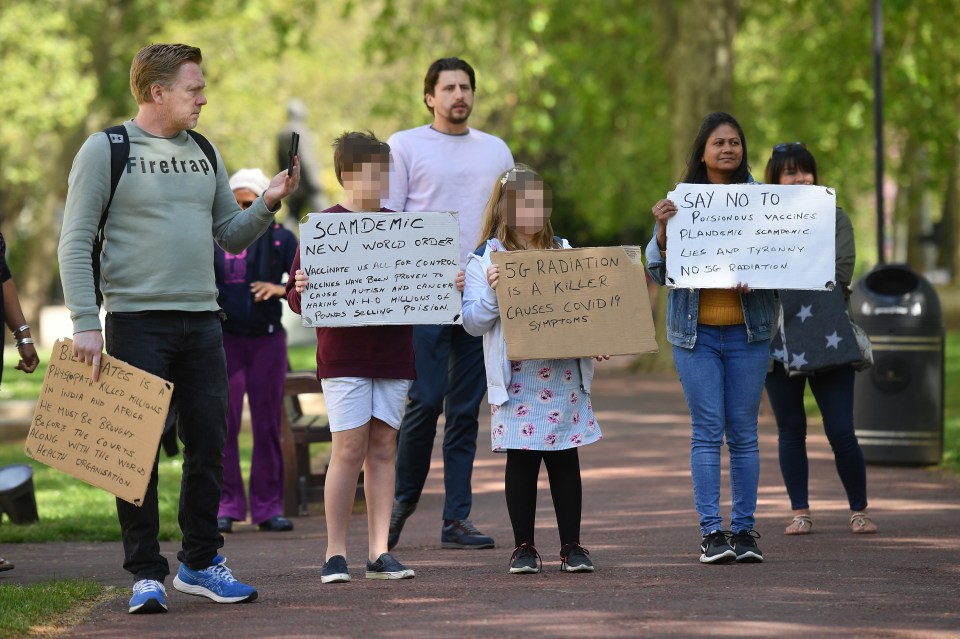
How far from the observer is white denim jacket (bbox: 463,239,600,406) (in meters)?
6.71

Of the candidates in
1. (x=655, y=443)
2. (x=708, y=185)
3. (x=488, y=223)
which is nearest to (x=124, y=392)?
(x=488, y=223)

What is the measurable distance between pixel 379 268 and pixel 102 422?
138 cm

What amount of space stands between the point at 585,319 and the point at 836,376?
82.7 inches

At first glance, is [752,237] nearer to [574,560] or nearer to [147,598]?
[574,560]

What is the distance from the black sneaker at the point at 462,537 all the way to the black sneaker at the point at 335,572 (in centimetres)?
130

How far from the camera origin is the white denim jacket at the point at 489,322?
6711 mm

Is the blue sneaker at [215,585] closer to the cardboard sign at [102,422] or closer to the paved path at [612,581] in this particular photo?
the paved path at [612,581]

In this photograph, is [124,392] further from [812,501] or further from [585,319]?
[812,501]

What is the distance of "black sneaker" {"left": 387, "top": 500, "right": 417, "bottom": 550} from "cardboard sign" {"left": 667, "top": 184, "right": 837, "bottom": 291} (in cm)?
189

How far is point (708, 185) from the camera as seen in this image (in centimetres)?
705

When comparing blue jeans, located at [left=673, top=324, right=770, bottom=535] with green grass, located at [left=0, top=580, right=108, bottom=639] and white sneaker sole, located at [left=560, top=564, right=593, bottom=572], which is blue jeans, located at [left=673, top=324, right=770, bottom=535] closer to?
white sneaker sole, located at [left=560, top=564, right=593, bottom=572]

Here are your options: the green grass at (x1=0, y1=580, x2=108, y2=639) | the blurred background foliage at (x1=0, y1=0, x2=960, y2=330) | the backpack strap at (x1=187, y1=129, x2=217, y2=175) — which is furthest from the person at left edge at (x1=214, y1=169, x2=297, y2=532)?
the blurred background foliage at (x1=0, y1=0, x2=960, y2=330)

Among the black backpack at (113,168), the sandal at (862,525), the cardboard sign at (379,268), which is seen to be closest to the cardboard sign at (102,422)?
the black backpack at (113,168)

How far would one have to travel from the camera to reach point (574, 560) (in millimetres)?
6703
